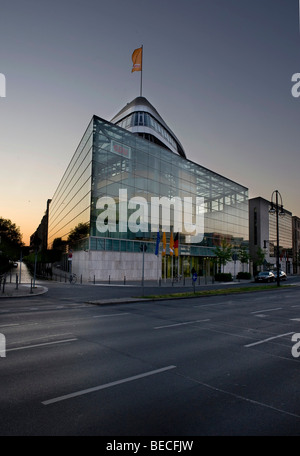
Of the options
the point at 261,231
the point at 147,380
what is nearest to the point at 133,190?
the point at 147,380

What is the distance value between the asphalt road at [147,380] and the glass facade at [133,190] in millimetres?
29203

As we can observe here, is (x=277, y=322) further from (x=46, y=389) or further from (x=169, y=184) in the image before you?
(x=169, y=184)

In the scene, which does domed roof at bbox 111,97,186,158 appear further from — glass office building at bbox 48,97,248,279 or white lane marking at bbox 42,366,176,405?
white lane marking at bbox 42,366,176,405

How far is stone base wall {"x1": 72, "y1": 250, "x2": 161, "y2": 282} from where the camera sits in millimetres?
37062

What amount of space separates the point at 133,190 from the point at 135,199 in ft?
4.27

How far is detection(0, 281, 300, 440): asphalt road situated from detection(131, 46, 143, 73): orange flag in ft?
167

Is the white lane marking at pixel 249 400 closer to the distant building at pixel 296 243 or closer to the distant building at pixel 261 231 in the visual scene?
the distant building at pixel 261 231

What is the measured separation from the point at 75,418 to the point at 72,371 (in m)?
1.83

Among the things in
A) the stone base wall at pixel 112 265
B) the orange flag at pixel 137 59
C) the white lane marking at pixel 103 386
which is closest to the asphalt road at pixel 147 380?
the white lane marking at pixel 103 386

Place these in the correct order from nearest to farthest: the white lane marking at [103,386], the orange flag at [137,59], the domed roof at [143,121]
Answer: the white lane marking at [103,386] < the orange flag at [137,59] < the domed roof at [143,121]

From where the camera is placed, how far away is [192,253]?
175 ft

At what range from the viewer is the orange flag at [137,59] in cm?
5092

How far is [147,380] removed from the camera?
5320mm

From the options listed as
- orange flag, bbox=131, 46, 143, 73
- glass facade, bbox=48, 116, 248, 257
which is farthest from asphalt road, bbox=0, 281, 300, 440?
orange flag, bbox=131, 46, 143, 73
